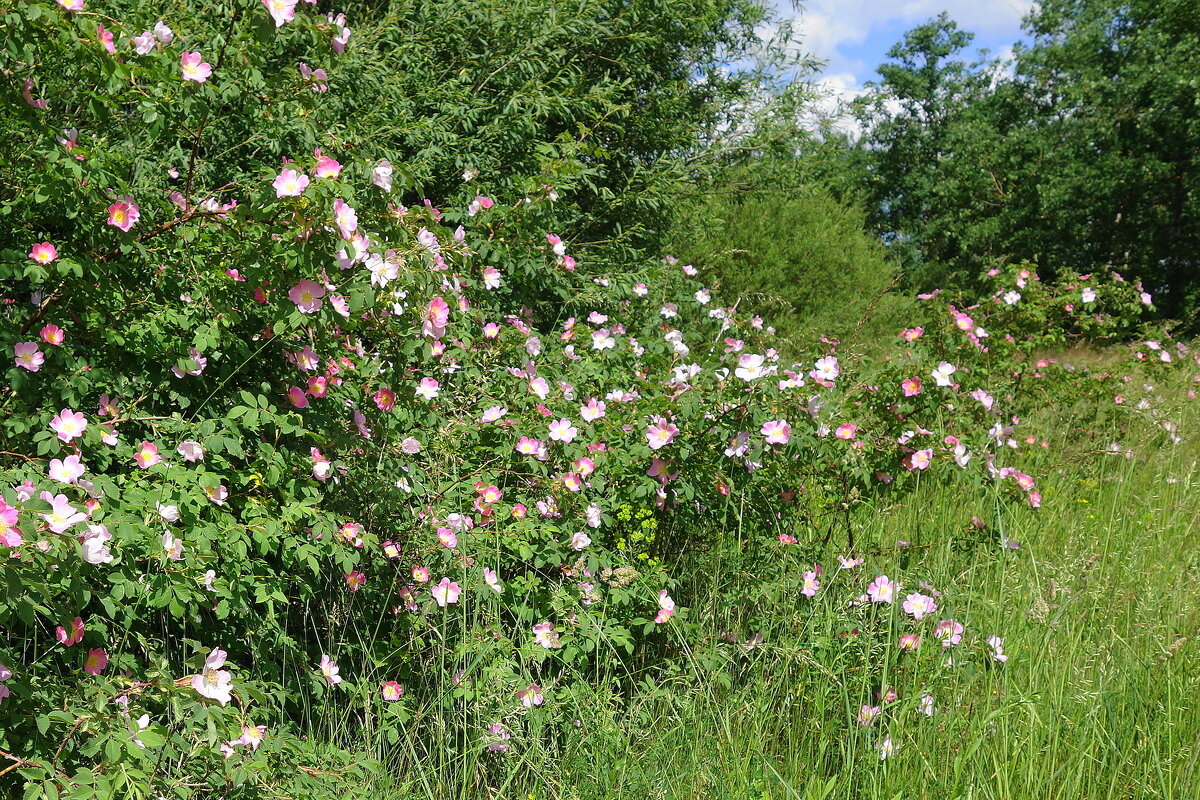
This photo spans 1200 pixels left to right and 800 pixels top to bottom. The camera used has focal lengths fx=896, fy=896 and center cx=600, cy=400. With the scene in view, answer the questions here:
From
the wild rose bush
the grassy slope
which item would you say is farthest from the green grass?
the wild rose bush

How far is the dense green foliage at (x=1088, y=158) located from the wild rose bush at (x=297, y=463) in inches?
527

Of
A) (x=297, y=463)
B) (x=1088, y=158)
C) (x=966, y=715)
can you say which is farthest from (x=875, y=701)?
(x=1088, y=158)

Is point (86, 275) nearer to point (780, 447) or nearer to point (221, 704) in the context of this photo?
point (221, 704)

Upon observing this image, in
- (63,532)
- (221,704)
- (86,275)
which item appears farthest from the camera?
(86,275)

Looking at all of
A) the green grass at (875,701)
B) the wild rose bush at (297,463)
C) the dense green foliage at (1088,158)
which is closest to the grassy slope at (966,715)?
the green grass at (875,701)

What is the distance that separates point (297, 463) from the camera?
5.95 feet

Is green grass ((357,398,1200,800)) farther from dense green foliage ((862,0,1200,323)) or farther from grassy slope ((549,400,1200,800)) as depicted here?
dense green foliage ((862,0,1200,323))

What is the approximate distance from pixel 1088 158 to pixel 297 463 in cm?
1718

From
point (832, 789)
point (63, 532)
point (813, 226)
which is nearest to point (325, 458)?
point (63, 532)

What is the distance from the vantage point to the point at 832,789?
5.37ft

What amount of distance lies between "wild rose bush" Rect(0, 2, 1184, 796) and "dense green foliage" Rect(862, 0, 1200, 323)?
43.9ft

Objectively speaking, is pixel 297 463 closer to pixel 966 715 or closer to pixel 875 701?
pixel 875 701

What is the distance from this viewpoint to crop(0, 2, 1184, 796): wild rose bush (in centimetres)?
145

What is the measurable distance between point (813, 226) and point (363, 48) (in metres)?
5.46
